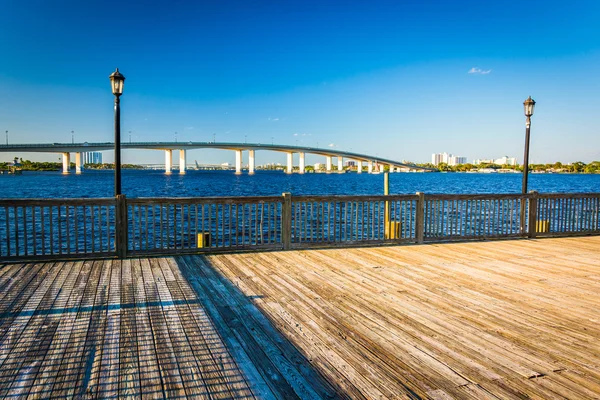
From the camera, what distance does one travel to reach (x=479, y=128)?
46.7 meters

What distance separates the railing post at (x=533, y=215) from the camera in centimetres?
823

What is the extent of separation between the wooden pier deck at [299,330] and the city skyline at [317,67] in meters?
6.83

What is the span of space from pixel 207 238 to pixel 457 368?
5068 mm

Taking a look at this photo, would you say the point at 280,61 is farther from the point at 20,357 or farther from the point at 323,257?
the point at 20,357

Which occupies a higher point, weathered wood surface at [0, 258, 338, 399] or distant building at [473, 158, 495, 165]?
distant building at [473, 158, 495, 165]

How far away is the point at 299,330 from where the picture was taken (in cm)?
306

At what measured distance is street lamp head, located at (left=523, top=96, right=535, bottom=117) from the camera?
936 cm

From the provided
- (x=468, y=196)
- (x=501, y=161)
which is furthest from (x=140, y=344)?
(x=501, y=161)

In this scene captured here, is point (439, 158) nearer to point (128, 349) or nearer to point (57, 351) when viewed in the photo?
point (128, 349)

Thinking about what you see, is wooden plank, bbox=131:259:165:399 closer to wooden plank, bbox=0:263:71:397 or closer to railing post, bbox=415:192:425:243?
wooden plank, bbox=0:263:71:397

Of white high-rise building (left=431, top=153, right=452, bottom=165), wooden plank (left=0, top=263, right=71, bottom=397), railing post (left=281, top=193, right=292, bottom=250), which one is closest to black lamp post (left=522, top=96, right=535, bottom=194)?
railing post (left=281, top=193, right=292, bottom=250)

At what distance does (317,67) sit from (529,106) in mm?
32747

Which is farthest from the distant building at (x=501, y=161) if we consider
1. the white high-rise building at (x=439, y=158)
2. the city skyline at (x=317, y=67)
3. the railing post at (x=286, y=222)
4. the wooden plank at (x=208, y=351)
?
the wooden plank at (x=208, y=351)

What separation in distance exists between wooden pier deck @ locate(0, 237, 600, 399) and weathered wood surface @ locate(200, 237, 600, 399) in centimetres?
1
